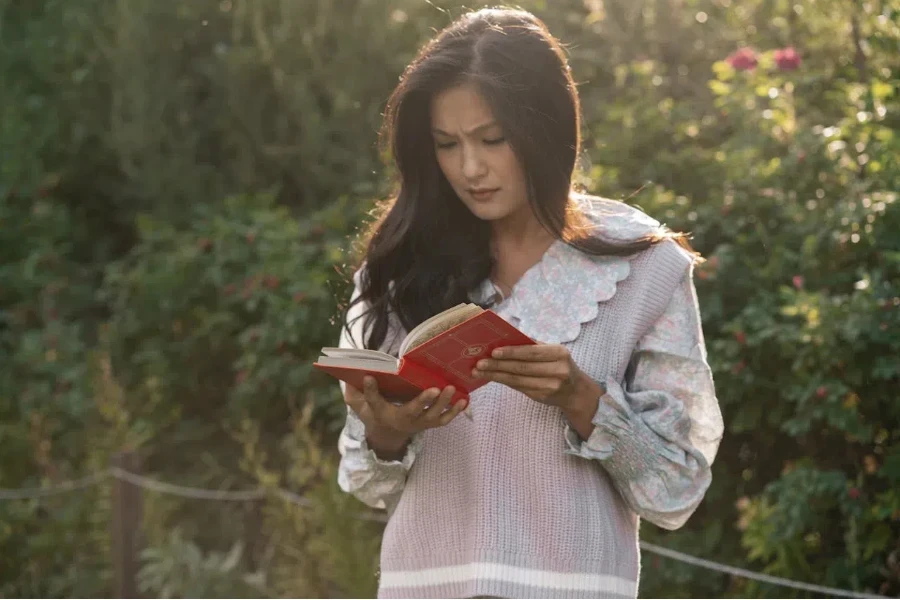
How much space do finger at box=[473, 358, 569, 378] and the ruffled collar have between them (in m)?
0.27

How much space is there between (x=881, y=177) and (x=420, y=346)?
6.64ft

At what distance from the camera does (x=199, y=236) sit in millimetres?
5742

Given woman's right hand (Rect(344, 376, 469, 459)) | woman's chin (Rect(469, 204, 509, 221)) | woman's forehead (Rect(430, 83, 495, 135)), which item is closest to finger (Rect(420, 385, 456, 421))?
woman's right hand (Rect(344, 376, 469, 459))

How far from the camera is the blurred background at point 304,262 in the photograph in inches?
142

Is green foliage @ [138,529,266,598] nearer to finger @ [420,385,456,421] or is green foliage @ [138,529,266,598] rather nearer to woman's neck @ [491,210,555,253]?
woman's neck @ [491,210,555,253]

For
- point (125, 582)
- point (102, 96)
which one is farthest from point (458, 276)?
point (102, 96)

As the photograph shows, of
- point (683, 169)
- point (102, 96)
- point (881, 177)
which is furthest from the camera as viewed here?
point (102, 96)

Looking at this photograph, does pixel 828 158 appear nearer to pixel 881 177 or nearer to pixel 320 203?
pixel 881 177

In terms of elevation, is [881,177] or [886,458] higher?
[881,177]

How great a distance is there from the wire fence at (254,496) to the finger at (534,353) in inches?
55.6

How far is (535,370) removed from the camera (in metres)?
2.15

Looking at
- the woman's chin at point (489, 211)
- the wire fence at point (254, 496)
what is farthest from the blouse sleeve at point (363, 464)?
the wire fence at point (254, 496)

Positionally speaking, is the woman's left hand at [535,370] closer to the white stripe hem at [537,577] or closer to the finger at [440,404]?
the finger at [440,404]

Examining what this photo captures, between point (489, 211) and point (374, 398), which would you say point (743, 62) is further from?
point (374, 398)
